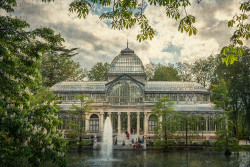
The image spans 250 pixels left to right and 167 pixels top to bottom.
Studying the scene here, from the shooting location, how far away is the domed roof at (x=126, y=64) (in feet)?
184

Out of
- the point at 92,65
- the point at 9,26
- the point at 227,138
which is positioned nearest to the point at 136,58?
the point at 92,65

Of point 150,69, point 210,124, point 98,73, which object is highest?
point 150,69

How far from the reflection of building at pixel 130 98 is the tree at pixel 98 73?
804 inches

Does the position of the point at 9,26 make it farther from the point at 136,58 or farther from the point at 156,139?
the point at 136,58

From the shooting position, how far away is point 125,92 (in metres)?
51.5

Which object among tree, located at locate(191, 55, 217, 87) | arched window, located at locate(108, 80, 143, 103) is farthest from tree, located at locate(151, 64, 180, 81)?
arched window, located at locate(108, 80, 143, 103)

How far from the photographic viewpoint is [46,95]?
37500mm

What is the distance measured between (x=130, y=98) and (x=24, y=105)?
140ft

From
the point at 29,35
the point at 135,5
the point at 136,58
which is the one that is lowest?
the point at 29,35

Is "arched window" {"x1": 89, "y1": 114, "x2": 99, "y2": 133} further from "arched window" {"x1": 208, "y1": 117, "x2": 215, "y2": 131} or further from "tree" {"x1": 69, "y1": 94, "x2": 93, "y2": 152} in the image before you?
"arched window" {"x1": 208, "y1": 117, "x2": 215, "y2": 131}

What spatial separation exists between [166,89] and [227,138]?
24201mm

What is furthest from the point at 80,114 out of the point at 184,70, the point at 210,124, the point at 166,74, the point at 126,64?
the point at 184,70

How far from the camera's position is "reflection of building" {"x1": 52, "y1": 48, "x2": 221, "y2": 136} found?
4881 cm

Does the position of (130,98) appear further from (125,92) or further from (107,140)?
(107,140)
